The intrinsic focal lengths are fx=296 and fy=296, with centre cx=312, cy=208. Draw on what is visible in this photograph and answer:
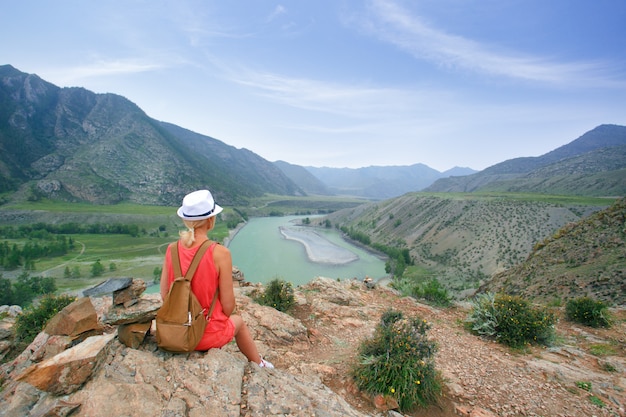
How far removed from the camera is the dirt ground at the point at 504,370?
4453 millimetres

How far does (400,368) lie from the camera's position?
4609 millimetres

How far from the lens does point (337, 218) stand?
102938 millimetres

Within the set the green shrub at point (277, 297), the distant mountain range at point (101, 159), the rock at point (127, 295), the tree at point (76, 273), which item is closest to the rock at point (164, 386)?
the rock at point (127, 295)

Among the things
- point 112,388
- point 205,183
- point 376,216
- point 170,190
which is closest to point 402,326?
point 112,388

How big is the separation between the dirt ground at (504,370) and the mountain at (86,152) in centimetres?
12402

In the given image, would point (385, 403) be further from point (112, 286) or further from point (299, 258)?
point (299, 258)

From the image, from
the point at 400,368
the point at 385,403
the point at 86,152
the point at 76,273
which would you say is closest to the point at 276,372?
the point at 385,403

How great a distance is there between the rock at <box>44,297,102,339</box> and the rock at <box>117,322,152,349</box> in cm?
107

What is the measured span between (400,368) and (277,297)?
443 cm

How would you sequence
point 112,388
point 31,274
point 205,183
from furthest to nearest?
point 205,183 < point 31,274 < point 112,388

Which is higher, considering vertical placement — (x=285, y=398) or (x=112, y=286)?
(x=112, y=286)

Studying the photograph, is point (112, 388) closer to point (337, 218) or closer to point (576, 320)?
point (576, 320)

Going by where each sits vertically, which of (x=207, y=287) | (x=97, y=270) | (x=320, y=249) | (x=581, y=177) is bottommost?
(x=97, y=270)

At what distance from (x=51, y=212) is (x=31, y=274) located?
4684 cm
